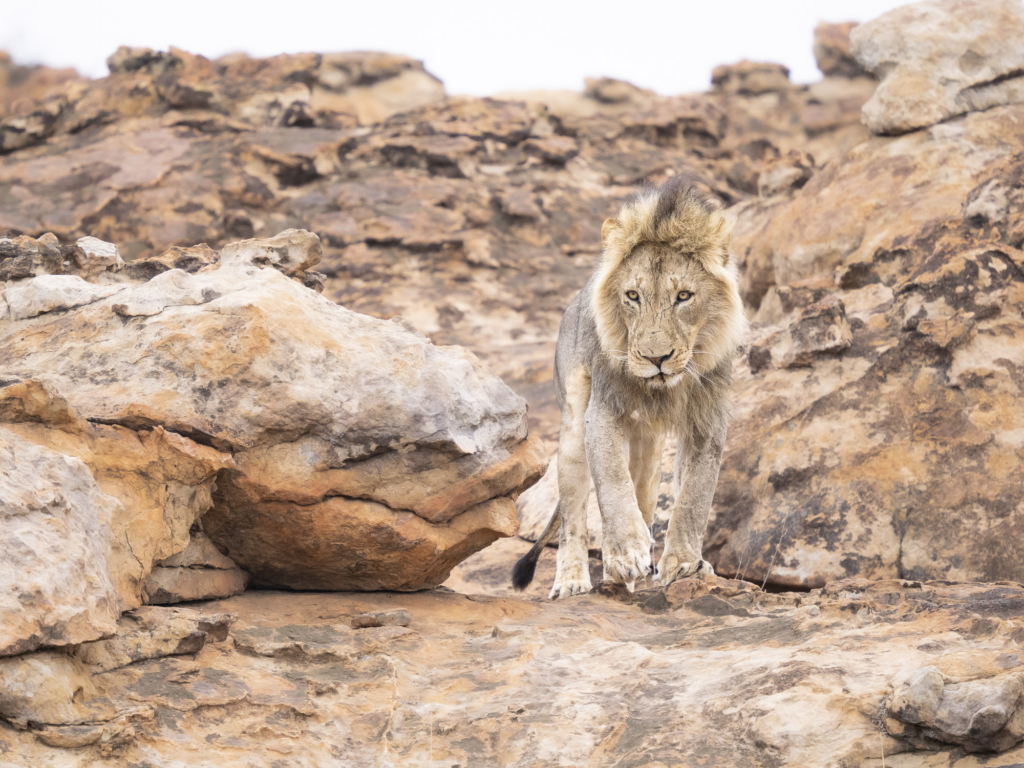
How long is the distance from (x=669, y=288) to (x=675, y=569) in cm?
139

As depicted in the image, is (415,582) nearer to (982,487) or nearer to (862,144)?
(982,487)

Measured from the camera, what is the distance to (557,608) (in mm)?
4297

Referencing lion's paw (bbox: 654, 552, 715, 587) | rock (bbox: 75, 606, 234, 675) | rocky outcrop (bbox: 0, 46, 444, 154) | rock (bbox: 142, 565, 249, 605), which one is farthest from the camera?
rocky outcrop (bbox: 0, 46, 444, 154)

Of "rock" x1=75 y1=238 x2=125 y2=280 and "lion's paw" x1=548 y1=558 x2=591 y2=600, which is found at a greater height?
"rock" x1=75 y1=238 x2=125 y2=280

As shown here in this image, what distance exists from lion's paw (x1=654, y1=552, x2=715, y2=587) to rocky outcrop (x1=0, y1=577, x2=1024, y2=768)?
2.61ft

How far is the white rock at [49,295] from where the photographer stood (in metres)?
4.11

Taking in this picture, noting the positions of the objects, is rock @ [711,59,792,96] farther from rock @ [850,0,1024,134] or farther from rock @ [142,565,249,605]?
rock @ [142,565,249,605]

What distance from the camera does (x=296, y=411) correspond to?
3.74 metres

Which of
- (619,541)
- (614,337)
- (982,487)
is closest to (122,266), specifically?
(614,337)

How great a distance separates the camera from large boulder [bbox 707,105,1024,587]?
5344 mm

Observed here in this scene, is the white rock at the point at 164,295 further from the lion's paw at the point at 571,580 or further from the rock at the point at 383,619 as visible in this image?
the lion's paw at the point at 571,580

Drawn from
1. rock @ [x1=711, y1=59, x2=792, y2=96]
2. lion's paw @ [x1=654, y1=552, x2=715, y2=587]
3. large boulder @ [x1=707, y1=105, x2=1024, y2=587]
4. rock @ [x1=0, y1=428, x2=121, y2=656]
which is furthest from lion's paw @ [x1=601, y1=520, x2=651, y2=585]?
rock @ [x1=711, y1=59, x2=792, y2=96]

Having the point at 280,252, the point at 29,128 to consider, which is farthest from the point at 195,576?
the point at 29,128

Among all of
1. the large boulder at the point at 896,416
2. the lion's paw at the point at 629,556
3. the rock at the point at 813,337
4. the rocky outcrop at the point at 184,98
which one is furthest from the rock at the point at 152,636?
the rocky outcrop at the point at 184,98
